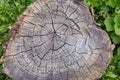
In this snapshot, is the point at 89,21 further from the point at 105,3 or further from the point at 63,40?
the point at 105,3

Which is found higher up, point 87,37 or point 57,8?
point 57,8

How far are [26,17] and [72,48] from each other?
65cm

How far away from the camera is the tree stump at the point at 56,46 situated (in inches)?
153

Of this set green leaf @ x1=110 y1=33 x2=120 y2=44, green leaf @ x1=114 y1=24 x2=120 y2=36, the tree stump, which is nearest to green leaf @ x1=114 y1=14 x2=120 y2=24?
green leaf @ x1=114 y1=24 x2=120 y2=36

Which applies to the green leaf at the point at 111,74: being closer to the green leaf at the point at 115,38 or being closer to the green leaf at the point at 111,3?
the green leaf at the point at 115,38

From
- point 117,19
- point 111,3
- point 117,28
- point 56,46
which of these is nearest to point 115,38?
point 117,28

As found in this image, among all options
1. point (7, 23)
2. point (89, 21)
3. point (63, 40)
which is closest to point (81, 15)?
point (89, 21)

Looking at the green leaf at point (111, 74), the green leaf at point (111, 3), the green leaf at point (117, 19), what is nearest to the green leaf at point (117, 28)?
the green leaf at point (117, 19)

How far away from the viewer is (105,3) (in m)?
4.86

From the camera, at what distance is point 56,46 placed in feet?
12.8

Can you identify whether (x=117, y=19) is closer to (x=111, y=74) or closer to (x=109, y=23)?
(x=109, y=23)

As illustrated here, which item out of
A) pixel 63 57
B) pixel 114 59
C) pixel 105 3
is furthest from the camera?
pixel 105 3

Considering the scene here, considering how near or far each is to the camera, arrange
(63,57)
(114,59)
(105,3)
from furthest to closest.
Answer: (105,3), (114,59), (63,57)

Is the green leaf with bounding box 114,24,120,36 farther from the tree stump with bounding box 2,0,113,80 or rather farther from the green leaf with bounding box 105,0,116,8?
the tree stump with bounding box 2,0,113,80
